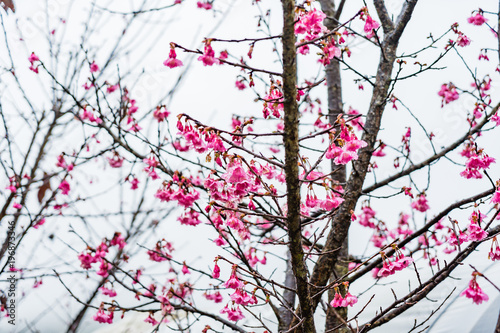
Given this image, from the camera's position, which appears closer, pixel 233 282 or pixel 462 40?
pixel 233 282

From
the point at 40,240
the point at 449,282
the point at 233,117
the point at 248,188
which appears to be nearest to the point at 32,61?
the point at 40,240

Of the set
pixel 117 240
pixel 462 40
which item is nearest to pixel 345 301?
pixel 117 240

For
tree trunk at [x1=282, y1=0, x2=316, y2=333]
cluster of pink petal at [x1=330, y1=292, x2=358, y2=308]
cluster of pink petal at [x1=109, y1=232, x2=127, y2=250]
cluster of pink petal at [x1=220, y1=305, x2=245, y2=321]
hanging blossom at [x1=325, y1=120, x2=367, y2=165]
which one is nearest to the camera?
tree trunk at [x1=282, y1=0, x2=316, y2=333]

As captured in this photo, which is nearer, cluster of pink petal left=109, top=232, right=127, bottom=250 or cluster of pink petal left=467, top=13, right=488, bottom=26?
cluster of pink petal left=109, top=232, right=127, bottom=250

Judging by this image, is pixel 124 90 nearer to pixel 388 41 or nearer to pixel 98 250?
pixel 98 250

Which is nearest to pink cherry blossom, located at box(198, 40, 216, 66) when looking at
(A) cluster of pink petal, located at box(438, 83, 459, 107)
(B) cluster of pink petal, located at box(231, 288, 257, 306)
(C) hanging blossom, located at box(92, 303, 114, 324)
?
(B) cluster of pink petal, located at box(231, 288, 257, 306)

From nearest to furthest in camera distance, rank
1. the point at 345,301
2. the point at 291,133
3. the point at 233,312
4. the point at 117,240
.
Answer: the point at 291,133, the point at 345,301, the point at 233,312, the point at 117,240

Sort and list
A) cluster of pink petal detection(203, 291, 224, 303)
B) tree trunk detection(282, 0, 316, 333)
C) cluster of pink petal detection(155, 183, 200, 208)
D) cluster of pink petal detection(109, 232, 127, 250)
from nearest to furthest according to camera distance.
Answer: tree trunk detection(282, 0, 316, 333) → cluster of pink petal detection(155, 183, 200, 208) → cluster of pink petal detection(109, 232, 127, 250) → cluster of pink petal detection(203, 291, 224, 303)

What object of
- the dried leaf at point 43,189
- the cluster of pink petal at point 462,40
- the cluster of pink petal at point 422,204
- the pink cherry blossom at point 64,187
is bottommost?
the cluster of pink petal at point 422,204

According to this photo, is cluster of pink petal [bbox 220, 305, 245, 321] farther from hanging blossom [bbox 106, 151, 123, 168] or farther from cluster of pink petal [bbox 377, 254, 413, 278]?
hanging blossom [bbox 106, 151, 123, 168]

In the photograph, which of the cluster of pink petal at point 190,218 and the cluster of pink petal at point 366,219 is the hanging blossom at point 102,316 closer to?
the cluster of pink petal at point 190,218

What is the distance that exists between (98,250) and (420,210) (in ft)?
10.4

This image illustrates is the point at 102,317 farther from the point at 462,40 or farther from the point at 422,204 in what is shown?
the point at 462,40

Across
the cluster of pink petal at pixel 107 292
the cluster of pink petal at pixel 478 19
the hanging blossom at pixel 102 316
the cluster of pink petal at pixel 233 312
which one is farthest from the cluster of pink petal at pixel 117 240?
the cluster of pink petal at pixel 478 19
